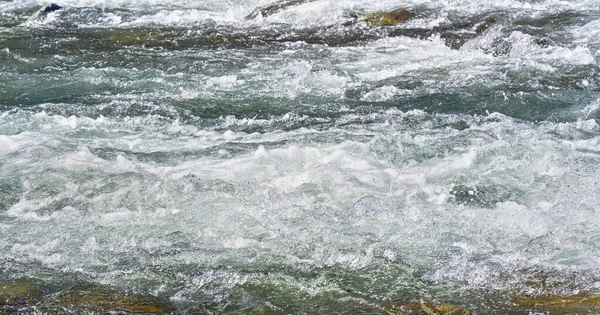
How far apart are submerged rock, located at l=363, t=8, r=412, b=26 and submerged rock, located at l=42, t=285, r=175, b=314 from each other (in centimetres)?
753

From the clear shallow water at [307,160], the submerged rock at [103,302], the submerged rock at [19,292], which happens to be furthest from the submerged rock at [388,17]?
the submerged rock at [19,292]

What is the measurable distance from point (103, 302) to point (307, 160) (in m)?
2.61

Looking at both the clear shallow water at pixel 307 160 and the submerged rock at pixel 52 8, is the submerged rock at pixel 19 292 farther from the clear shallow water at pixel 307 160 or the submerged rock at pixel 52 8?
the submerged rock at pixel 52 8

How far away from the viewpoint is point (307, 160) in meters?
5.95

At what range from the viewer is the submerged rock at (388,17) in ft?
34.3

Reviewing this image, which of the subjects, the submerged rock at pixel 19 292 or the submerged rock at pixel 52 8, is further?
the submerged rock at pixel 52 8

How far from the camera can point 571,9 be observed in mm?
10906

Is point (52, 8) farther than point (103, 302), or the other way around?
point (52, 8)

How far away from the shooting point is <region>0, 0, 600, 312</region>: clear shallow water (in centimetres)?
425

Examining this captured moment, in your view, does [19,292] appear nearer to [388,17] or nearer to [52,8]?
[388,17]

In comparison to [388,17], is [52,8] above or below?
below

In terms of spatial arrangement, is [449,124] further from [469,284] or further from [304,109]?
[469,284]

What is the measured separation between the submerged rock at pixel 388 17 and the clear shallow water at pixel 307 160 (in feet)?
0.96

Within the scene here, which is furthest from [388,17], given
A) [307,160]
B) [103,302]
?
[103,302]
